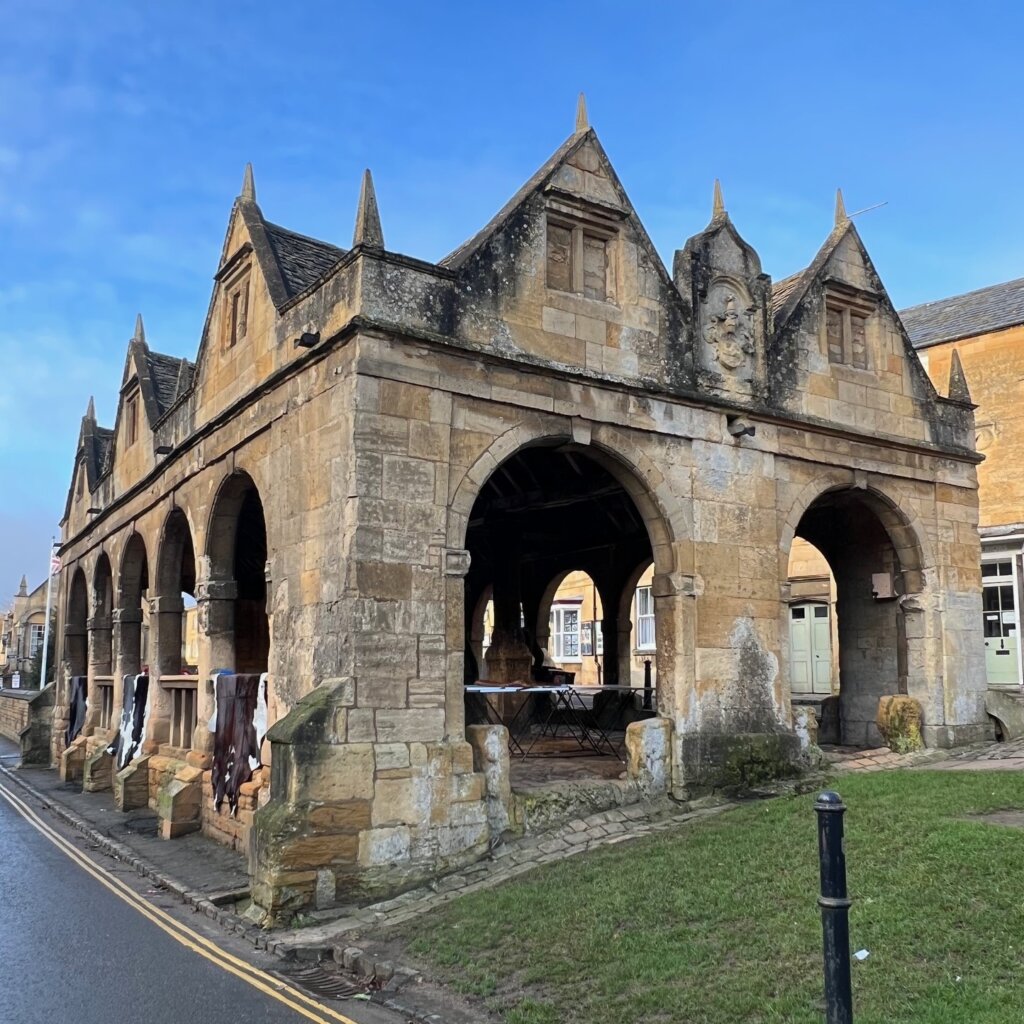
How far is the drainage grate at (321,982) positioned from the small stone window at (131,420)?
13416mm

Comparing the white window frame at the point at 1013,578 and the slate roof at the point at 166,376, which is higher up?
the slate roof at the point at 166,376

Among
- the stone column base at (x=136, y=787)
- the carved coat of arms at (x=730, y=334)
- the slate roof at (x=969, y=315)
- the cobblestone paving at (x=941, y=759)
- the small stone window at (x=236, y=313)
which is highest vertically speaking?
the slate roof at (x=969, y=315)

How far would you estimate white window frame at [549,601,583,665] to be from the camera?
33.5 m

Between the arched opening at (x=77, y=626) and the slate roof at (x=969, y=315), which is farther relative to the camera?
the arched opening at (x=77, y=626)

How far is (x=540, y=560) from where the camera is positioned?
21.3 meters

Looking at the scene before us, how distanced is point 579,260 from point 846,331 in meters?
4.73

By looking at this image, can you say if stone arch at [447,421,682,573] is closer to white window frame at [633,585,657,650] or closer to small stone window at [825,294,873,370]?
small stone window at [825,294,873,370]

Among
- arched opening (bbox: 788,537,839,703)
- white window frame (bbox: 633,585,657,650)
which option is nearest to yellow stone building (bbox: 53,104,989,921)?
arched opening (bbox: 788,537,839,703)

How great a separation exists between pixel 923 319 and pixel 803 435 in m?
13.5

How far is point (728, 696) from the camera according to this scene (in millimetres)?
11766

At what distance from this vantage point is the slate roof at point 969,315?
21.5 meters

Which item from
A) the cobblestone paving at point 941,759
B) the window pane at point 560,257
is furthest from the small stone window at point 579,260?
the cobblestone paving at point 941,759

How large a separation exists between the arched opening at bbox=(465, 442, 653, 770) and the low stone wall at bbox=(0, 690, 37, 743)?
17750 millimetres

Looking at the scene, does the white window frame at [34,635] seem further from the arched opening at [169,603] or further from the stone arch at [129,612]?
the arched opening at [169,603]
